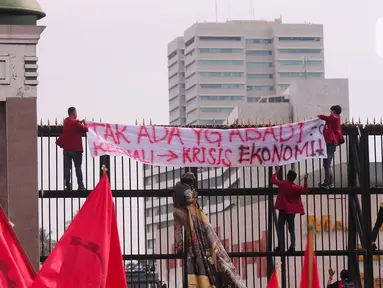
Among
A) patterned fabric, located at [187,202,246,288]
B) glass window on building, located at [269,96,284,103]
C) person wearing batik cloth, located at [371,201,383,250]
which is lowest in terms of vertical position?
patterned fabric, located at [187,202,246,288]

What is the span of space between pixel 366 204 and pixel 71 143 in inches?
212

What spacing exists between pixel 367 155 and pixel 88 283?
7.95 m

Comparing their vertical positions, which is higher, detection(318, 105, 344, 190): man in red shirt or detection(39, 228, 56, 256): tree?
detection(318, 105, 344, 190): man in red shirt

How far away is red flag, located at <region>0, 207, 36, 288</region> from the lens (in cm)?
1758

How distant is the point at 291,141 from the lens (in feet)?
78.5

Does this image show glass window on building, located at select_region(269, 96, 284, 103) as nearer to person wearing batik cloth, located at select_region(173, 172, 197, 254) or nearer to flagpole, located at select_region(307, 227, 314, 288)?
person wearing batik cloth, located at select_region(173, 172, 197, 254)

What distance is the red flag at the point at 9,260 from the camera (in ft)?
57.7

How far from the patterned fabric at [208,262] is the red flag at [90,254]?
432 centimetres

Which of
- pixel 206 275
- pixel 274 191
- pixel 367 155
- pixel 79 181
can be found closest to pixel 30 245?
pixel 79 181

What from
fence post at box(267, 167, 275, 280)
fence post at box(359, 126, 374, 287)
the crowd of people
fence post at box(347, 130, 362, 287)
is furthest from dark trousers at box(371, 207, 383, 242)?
fence post at box(267, 167, 275, 280)

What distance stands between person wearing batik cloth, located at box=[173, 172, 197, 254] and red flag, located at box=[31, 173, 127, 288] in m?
3.82

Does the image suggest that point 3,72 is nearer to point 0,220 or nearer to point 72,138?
point 72,138

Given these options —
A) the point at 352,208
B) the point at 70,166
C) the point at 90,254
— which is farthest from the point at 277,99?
the point at 90,254

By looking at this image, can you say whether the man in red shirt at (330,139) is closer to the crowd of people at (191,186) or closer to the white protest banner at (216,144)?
the crowd of people at (191,186)
